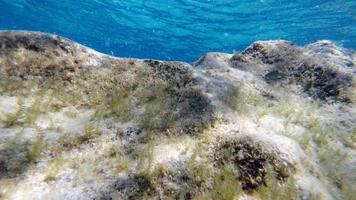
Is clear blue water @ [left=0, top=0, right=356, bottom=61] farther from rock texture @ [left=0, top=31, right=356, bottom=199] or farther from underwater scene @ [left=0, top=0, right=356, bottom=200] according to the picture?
rock texture @ [left=0, top=31, right=356, bottom=199]

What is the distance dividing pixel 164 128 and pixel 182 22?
25108 mm

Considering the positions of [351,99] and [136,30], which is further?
[136,30]

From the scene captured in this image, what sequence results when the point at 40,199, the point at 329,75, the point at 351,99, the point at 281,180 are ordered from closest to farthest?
the point at 40,199 < the point at 281,180 < the point at 351,99 < the point at 329,75

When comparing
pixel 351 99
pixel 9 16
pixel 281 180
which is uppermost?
pixel 351 99

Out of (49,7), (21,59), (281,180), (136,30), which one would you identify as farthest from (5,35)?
(49,7)

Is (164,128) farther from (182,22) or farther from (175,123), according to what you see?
(182,22)

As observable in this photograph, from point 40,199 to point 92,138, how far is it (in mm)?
912

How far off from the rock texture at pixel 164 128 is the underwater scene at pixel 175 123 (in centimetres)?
1

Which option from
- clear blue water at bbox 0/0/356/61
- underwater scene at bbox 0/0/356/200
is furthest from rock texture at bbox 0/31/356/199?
clear blue water at bbox 0/0/356/61

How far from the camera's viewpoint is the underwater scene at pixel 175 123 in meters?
2.82

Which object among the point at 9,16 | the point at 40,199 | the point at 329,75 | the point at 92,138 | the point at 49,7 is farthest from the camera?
the point at 9,16

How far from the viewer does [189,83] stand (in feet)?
13.7

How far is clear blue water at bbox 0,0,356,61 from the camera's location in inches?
843

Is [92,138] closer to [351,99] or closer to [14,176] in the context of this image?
[14,176]
